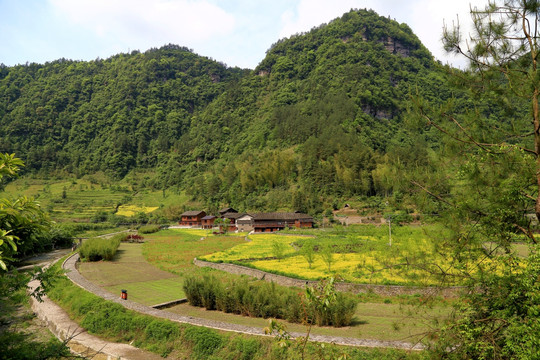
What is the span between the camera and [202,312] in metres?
19.5

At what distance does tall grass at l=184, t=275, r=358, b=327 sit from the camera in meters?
16.5

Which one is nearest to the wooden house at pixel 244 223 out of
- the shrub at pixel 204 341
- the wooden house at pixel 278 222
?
the wooden house at pixel 278 222

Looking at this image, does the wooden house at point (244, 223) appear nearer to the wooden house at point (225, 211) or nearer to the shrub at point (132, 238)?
the wooden house at point (225, 211)

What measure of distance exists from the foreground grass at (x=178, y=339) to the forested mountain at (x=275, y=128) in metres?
64.9

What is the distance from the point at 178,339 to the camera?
1533 cm

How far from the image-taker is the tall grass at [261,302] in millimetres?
16469

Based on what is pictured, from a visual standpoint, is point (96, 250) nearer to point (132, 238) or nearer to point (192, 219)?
point (132, 238)

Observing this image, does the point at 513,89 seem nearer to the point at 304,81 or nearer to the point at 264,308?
the point at 264,308

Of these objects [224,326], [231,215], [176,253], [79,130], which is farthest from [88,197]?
[224,326]

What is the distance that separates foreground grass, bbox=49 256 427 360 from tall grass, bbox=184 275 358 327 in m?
3.14

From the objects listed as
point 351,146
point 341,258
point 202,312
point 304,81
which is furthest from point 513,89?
point 304,81

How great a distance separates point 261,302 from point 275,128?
372 feet

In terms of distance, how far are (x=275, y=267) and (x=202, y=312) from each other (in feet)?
38.0

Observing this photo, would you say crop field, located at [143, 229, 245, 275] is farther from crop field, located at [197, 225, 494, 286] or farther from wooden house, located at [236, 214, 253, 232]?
wooden house, located at [236, 214, 253, 232]
